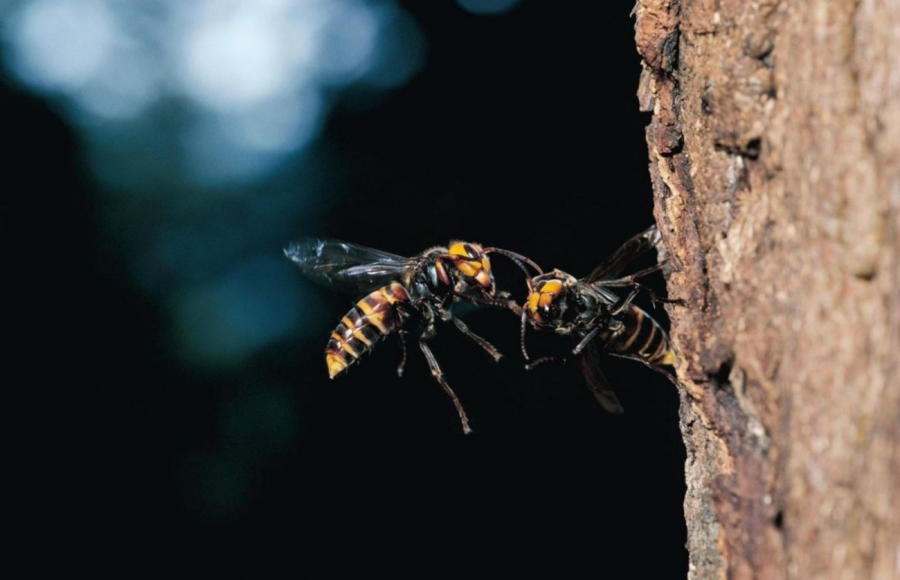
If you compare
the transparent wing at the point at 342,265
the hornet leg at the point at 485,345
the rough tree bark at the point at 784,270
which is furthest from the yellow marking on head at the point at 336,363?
the rough tree bark at the point at 784,270

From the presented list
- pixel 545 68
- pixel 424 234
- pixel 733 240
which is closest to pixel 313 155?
pixel 424 234

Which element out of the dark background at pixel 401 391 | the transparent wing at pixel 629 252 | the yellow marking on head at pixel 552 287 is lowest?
the dark background at pixel 401 391

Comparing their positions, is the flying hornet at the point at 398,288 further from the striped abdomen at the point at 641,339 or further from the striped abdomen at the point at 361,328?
the striped abdomen at the point at 641,339

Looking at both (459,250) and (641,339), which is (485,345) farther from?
(641,339)

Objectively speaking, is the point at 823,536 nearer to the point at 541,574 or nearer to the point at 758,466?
the point at 758,466

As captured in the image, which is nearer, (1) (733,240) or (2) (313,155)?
(1) (733,240)

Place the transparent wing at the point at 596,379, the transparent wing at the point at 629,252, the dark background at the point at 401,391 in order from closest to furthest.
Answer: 1. the transparent wing at the point at 629,252
2. the transparent wing at the point at 596,379
3. the dark background at the point at 401,391

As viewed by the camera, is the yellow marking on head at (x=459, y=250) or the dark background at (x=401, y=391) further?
the dark background at (x=401, y=391)

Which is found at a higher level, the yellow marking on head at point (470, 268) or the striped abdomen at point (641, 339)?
the yellow marking on head at point (470, 268)
